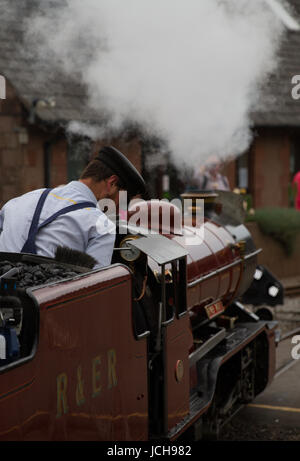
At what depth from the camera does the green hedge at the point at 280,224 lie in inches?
472

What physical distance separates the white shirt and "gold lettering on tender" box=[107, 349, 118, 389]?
45cm

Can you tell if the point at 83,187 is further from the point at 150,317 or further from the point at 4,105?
the point at 4,105

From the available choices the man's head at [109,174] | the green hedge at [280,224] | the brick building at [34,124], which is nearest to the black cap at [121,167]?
the man's head at [109,174]

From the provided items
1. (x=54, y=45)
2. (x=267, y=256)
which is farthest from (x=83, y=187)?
Result: (x=54, y=45)

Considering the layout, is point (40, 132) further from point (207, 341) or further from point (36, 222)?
point (36, 222)

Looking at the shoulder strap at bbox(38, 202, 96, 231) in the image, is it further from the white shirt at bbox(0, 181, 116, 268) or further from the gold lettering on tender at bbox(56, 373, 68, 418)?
the gold lettering on tender at bbox(56, 373, 68, 418)

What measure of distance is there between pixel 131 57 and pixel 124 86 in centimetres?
43

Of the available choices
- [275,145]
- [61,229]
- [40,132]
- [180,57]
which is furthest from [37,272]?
[275,145]

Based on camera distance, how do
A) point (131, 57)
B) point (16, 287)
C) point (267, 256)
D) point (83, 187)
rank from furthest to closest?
1. point (267, 256)
2. point (131, 57)
3. point (83, 187)
4. point (16, 287)

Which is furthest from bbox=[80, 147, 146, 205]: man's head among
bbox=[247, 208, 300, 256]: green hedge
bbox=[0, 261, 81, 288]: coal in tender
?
bbox=[247, 208, 300, 256]: green hedge

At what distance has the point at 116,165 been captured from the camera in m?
3.56

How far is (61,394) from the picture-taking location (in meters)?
2.60

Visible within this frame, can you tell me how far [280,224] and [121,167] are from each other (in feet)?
28.8

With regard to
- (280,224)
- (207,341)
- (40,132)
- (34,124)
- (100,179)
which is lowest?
(207,341)
